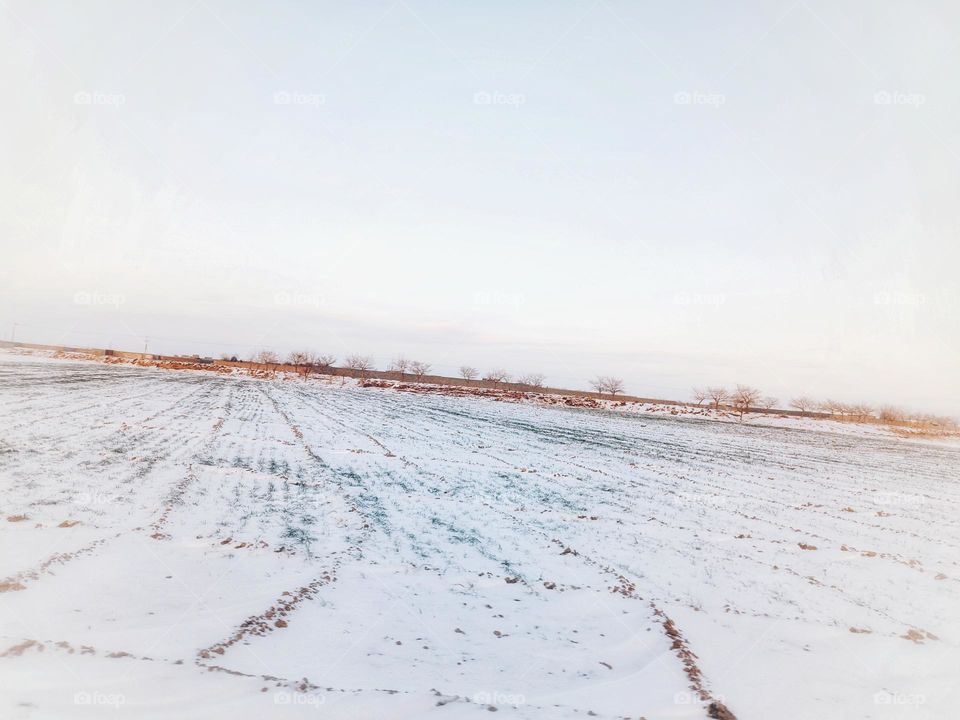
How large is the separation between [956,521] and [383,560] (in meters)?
14.2

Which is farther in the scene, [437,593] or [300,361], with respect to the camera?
[300,361]

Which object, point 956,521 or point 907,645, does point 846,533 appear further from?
point 907,645

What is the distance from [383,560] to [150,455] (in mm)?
8588

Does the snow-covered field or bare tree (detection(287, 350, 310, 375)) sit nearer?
the snow-covered field

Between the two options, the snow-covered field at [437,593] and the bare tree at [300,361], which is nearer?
the snow-covered field at [437,593]

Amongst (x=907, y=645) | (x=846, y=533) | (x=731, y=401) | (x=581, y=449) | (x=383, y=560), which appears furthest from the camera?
(x=731, y=401)

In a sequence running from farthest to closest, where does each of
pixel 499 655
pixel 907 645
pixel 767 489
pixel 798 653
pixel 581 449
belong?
pixel 581 449 < pixel 767 489 < pixel 907 645 < pixel 798 653 < pixel 499 655

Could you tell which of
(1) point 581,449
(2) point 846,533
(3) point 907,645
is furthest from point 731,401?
(3) point 907,645

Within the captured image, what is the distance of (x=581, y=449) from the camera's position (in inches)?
883

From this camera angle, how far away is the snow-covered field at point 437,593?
14.7ft

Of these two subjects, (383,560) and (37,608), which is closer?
(37,608)

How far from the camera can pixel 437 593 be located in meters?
6.50

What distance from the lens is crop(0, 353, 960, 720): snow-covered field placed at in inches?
177

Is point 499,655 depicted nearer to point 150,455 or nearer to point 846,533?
point 846,533
